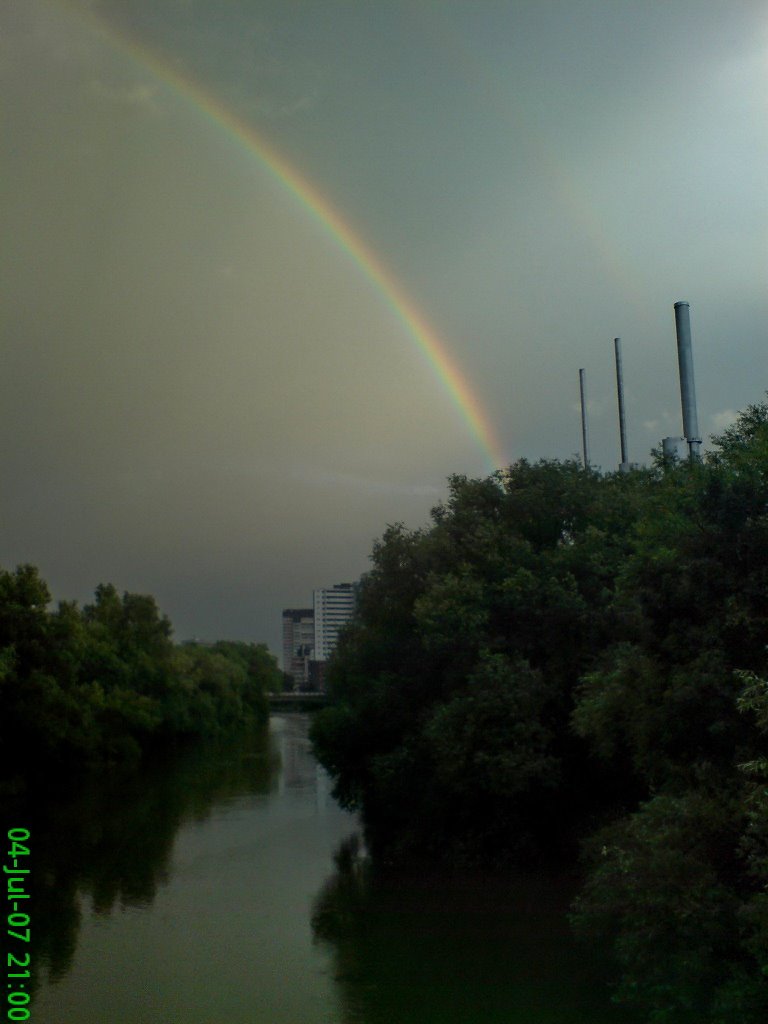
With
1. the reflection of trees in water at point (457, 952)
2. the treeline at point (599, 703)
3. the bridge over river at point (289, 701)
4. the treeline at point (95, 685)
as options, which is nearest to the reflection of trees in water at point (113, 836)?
the treeline at point (95, 685)

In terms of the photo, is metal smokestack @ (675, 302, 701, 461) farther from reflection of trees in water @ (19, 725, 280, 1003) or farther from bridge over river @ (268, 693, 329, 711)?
bridge over river @ (268, 693, 329, 711)

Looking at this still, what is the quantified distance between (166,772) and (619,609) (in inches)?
1900

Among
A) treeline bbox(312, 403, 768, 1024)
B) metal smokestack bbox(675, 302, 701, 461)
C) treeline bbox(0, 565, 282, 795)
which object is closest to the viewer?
treeline bbox(312, 403, 768, 1024)

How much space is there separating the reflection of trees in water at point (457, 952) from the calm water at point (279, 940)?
0.05 metres

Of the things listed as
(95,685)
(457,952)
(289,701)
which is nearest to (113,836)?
(95,685)

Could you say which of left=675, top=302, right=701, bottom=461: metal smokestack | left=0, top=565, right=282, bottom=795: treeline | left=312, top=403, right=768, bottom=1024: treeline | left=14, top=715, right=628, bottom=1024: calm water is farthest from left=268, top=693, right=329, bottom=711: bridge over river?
left=675, top=302, right=701, bottom=461: metal smokestack

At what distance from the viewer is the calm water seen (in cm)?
1733

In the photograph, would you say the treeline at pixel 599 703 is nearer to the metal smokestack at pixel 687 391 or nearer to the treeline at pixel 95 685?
the metal smokestack at pixel 687 391

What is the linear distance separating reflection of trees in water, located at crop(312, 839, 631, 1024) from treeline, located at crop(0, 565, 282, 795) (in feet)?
73.0

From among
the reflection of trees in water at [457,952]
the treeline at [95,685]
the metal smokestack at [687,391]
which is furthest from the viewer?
the treeline at [95,685]

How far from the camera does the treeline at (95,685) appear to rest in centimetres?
4553

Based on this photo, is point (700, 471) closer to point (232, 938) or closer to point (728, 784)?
point (728, 784)

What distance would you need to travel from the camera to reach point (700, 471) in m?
14.9

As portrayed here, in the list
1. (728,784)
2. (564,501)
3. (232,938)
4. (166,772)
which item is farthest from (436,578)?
(166,772)
